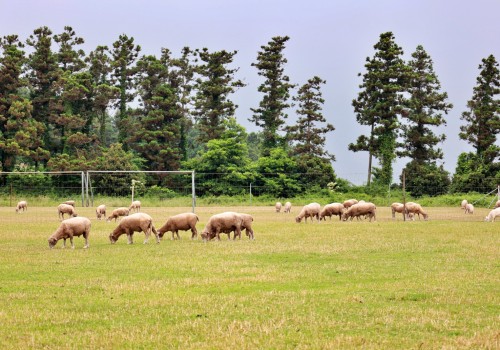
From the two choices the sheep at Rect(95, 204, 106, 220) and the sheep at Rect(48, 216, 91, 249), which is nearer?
the sheep at Rect(48, 216, 91, 249)

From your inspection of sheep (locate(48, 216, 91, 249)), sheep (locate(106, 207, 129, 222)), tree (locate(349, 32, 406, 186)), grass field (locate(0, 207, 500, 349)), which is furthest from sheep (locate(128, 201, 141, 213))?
tree (locate(349, 32, 406, 186))

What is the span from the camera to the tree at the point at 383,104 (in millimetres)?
78688

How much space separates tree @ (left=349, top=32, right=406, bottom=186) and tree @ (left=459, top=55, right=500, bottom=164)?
821cm

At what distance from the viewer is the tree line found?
256ft

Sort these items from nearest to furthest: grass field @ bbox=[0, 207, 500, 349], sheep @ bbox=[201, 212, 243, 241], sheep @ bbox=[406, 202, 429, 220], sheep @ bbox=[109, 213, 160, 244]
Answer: grass field @ bbox=[0, 207, 500, 349] < sheep @ bbox=[109, 213, 160, 244] < sheep @ bbox=[201, 212, 243, 241] < sheep @ bbox=[406, 202, 429, 220]

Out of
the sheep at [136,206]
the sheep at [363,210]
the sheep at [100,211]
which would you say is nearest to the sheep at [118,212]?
the sheep at [100,211]

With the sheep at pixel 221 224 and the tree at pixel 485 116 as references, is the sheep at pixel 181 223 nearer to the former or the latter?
the sheep at pixel 221 224

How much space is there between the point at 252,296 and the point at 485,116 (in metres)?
69.1

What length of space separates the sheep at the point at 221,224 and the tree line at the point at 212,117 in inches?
1836

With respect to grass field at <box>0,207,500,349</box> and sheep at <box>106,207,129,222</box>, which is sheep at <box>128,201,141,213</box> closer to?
sheep at <box>106,207,129,222</box>

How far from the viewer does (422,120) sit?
263 feet

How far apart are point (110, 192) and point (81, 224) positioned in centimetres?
4273

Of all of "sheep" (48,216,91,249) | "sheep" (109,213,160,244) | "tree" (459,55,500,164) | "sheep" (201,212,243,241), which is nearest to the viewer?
"sheep" (48,216,91,249)

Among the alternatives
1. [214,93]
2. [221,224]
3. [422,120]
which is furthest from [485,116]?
[221,224]
